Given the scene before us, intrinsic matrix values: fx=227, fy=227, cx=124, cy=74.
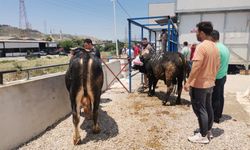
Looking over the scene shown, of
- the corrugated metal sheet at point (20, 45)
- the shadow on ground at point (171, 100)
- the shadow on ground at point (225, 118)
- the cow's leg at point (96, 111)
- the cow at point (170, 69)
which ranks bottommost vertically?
the shadow on ground at point (225, 118)

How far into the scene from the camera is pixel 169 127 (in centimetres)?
462

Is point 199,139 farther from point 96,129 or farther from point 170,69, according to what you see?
point 170,69

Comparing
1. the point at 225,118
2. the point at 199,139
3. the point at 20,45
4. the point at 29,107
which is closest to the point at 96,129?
the point at 29,107

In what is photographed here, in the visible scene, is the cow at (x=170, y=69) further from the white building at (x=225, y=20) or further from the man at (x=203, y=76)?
the white building at (x=225, y=20)

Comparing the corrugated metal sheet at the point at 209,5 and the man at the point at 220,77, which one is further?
the corrugated metal sheet at the point at 209,5

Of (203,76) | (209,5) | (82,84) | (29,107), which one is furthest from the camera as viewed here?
(209,5)

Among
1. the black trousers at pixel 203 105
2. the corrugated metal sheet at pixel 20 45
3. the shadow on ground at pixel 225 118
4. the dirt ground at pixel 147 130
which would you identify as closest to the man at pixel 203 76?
the black trousers at pixel 203 105

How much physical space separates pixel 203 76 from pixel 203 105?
19.9 inches

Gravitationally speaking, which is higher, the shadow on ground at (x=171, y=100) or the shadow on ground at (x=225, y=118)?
the shadow on ground at (x=171, y=100)

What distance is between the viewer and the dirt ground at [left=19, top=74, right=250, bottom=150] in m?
3.87

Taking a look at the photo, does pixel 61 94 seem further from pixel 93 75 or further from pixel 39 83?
pixel 93 75

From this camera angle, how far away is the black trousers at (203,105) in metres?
3.67

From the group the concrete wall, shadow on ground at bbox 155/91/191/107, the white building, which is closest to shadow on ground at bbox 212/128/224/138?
shadow on ground at bbox 155/91/191/107

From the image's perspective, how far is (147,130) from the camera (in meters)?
4.48
